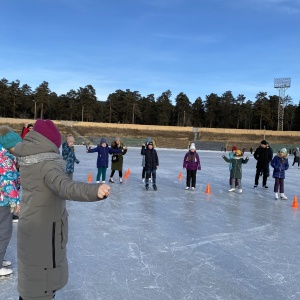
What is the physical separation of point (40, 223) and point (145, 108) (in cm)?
9440

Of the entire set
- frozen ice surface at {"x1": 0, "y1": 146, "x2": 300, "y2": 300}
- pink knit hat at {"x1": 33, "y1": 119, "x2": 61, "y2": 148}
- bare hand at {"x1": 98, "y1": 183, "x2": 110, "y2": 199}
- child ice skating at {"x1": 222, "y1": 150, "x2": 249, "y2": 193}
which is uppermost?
pink knit hat at {"x1": 33, "y1": 119, "x2": 61, "y2": 148}

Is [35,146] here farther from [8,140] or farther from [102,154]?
[102,154]

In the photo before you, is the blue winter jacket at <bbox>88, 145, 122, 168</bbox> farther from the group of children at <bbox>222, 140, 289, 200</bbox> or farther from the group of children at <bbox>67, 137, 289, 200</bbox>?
the group of children at <bbox>222, 140, 289, 200</bbox>

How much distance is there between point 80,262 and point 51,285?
187 cm

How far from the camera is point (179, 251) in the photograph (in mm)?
4559

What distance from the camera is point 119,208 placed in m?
7.16

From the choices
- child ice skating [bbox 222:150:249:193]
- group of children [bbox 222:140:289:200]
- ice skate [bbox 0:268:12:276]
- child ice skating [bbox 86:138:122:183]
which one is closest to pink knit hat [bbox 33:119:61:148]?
ice skate [bbox 0:268:12:276]

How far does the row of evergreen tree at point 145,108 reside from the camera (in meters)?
85.2

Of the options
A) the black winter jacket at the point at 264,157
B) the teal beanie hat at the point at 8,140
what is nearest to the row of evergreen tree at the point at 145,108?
the black winter jacket at the point at 264,157

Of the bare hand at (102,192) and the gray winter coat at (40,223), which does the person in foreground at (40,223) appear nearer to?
the gray winter coat at (40,223)

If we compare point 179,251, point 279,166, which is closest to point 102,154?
point 279,166

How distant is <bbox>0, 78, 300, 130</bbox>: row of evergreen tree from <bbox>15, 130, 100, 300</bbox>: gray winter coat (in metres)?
85.0

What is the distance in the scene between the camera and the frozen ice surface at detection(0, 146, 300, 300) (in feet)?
11.1

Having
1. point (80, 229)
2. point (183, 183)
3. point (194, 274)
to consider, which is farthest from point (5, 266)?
point (183, 183)
